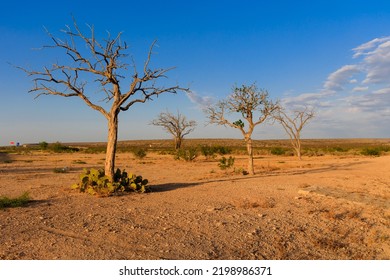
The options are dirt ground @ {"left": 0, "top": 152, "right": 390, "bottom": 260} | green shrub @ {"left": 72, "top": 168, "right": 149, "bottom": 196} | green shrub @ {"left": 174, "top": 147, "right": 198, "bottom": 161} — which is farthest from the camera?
green shrub @ {"left": 174, "top": 147, "right": 198, "bottom": 161}

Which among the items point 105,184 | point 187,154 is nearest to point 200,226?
point 105,184

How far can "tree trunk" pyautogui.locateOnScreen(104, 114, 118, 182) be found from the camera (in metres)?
12.8

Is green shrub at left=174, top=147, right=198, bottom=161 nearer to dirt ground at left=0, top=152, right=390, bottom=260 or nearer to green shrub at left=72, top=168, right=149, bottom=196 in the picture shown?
green shrub at left=72, top=168, right=149, bottom=196

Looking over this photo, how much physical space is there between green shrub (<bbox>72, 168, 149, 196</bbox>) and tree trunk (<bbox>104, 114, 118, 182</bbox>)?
0.23 m

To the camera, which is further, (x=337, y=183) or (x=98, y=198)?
(x=337, y=183)

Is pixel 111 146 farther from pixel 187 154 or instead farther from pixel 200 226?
pixel 187 154

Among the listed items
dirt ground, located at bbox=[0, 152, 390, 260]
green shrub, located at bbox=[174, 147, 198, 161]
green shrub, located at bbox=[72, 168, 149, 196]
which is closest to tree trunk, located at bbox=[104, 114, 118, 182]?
green shrub, located at bbox=[72, 168, 149, 196]

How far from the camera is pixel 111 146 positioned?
1318cm

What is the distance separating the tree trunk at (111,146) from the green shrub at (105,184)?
0.23 metres

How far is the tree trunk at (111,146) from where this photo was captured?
504 inches

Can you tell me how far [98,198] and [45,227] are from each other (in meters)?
3.74

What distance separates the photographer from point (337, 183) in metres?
15.8
